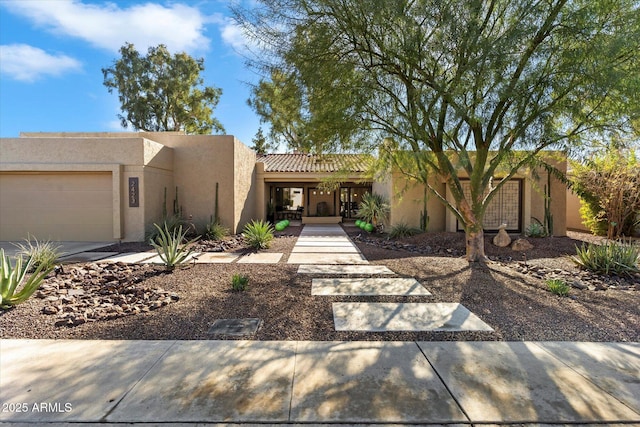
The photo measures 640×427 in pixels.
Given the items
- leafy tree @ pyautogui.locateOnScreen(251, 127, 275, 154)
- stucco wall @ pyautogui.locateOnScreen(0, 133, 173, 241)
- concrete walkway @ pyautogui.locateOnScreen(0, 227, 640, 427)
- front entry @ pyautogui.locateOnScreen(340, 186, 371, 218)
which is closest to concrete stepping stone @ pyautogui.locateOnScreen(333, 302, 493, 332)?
concrete walkway @ pyautogui.locateOnScreen(0, 227, 640, 427)

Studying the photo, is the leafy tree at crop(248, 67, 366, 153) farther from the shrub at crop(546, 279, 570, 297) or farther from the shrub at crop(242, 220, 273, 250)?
the shrub at crop(546, 279, 570, 297)

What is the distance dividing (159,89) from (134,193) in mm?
21463

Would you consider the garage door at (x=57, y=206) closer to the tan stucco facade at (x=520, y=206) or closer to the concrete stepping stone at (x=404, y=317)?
the concrete stepping stone at (x=404, y=317)

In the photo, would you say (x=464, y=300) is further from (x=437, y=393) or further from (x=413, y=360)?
(x=437, y=393)

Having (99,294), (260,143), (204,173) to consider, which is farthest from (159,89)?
(99,294)

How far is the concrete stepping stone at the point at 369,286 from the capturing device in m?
6.29

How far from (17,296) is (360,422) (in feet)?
18.0

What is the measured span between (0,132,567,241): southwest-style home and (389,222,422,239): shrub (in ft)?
1.79

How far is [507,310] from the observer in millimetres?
5461

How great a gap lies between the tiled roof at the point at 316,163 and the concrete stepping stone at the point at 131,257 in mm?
5488

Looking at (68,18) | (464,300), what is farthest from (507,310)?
(68,18)

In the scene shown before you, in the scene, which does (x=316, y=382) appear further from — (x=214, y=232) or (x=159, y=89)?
(x=159, y=89)

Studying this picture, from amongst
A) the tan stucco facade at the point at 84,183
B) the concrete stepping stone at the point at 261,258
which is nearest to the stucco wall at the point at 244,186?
the tan stucco facade at the point at 84,183

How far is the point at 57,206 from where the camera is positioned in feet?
41.2
